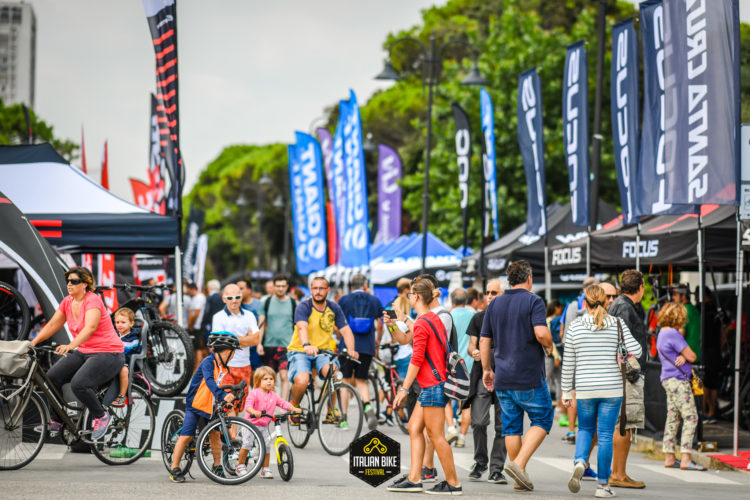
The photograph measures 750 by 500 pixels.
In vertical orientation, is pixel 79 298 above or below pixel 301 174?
below

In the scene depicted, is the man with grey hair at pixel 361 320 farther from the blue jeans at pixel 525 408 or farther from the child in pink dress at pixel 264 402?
the blue jeans at pixel 525 408

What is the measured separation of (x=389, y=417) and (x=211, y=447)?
232 inches

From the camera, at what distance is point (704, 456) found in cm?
1130

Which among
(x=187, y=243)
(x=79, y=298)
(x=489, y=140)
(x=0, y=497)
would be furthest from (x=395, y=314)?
(x=187, y=243)

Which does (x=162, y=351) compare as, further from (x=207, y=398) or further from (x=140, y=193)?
(x=140, y=193)

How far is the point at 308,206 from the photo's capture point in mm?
27344

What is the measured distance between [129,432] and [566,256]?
350 inches

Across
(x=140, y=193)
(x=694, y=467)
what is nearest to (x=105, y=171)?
(x=140, y=193)

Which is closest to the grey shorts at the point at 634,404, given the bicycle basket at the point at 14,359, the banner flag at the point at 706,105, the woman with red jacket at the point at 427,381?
the woman with red jacket at the point at 427,381

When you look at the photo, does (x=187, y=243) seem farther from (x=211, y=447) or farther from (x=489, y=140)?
(x=211, y=447)

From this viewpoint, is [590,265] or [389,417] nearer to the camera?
[389,417]

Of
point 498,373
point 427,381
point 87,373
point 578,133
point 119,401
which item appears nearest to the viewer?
point 427,381

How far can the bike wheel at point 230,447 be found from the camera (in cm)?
879

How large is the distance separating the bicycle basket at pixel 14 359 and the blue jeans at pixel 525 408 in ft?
13.9
